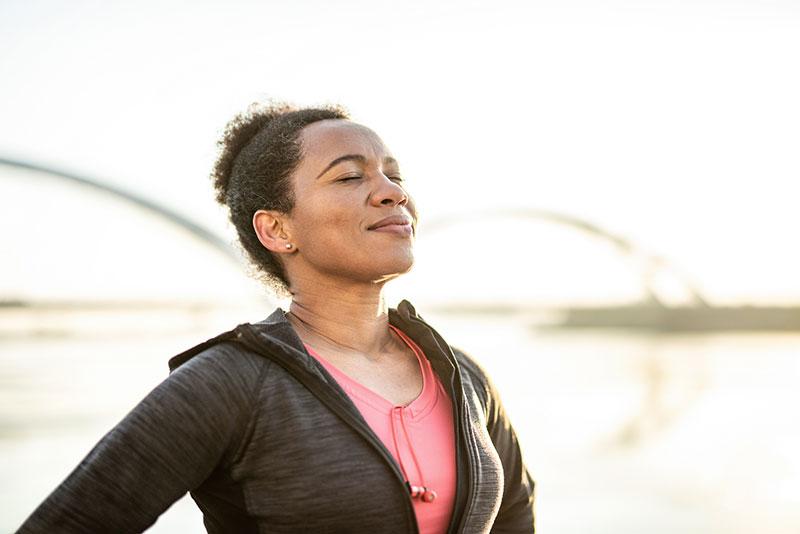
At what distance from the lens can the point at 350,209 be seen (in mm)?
1416

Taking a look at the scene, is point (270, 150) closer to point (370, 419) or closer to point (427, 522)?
point (370, 419)

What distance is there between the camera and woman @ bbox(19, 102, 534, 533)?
3.69ft

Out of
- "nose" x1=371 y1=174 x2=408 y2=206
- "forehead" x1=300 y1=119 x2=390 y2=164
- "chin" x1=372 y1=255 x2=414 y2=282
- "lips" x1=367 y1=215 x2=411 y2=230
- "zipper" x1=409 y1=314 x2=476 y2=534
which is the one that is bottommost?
"zipper" x1=409 y1=314 x2=476 y2=534

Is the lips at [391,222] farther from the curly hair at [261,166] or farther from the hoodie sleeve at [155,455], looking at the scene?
the hoodie sleeve at [155,455]

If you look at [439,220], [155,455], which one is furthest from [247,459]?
[439,220]

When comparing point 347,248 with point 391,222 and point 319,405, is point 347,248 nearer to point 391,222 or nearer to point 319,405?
point 391,222

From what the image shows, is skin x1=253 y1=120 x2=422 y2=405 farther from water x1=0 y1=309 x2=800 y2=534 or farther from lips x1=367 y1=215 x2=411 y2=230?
water x1=0 y1=309 x2=800 y2=534

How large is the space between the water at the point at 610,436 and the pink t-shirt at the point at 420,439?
1.15 meters

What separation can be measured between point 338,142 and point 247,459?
22.9 inches

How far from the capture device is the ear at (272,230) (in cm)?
151

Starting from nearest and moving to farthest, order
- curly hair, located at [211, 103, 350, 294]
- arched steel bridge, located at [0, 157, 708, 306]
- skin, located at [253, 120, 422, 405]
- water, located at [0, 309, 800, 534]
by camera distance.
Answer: skin, located at [253, 120, 422, 405], curly hair, located at [211, 103, 350, 294], water, located at [0, 309, 800, 534], arched steel bridge, located at [0, 157, 708, 306]

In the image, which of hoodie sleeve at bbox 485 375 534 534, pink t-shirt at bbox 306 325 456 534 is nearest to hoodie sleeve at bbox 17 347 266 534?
pink t-shirt at bbox 306 325 456 534

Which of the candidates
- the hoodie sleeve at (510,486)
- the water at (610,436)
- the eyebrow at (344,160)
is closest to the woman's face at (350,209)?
the eyebrow at (344,160)

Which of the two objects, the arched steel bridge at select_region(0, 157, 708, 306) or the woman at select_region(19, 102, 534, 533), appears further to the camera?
the arched steel bridge at select_region(0, 157, 708, 306)
